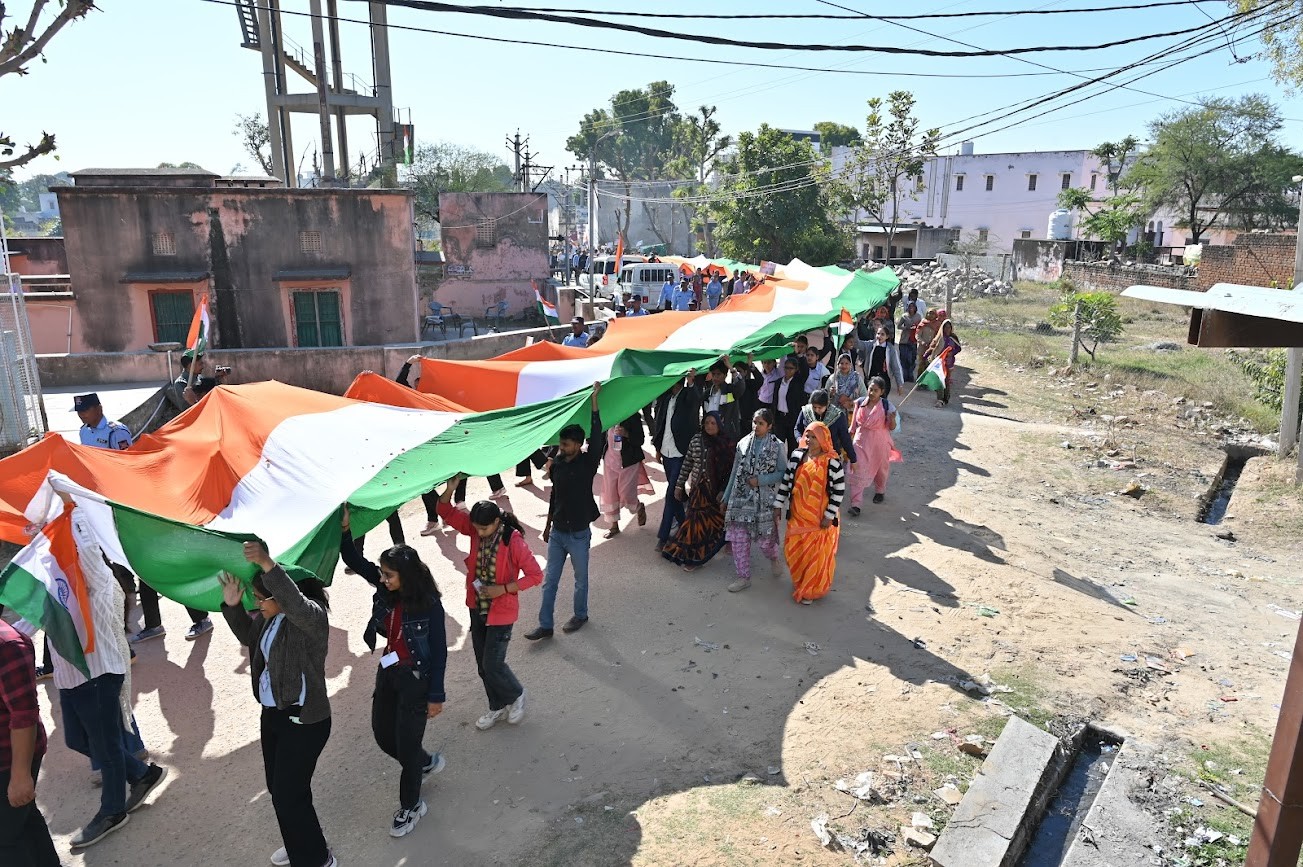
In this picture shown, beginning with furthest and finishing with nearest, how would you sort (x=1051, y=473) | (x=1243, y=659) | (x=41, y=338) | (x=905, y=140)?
(x=905, y=140) → (x=41, y=338) → (x=1051, y=473) → (x=1243, y=659)

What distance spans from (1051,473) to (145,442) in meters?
9.52

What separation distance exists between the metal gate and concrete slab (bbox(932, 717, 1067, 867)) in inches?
389

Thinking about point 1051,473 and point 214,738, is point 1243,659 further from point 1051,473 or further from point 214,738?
point 214,738

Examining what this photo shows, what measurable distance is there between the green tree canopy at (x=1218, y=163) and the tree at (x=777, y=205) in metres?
17.5

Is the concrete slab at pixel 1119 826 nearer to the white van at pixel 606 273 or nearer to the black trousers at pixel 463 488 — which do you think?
the black trousers at pixel 463 488

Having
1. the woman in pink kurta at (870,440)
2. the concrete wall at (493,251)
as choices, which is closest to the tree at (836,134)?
the concrete wall at (493,251)

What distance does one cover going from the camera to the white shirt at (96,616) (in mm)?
3859

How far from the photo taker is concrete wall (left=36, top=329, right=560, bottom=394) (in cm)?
1476

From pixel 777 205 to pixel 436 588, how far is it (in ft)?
88.5

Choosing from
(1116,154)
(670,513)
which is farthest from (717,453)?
(1116,154)

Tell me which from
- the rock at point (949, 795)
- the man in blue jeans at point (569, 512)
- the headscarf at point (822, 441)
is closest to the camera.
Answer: the rock at point (949, 795)

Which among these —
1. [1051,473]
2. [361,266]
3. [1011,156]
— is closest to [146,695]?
[1051,473]

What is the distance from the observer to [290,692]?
343cm

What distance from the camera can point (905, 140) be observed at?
27750 mm
